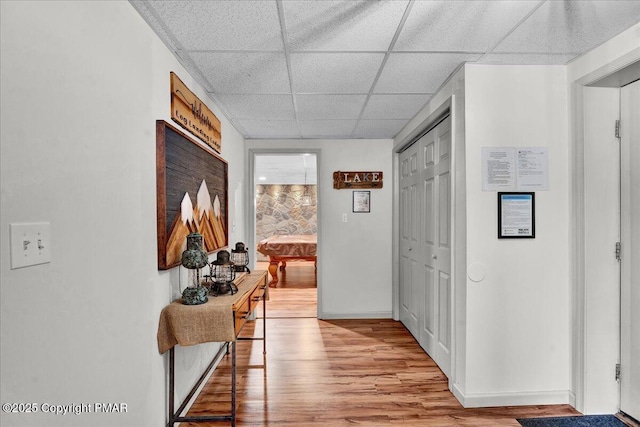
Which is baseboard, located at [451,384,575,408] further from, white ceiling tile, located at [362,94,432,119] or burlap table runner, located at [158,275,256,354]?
white ceiling tile, located at [362,94,432,119]

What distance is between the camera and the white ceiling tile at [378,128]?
3.55 m

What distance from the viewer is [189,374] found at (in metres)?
2.30

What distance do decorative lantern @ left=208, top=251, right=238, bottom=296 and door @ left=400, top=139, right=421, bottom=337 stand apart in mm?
1953

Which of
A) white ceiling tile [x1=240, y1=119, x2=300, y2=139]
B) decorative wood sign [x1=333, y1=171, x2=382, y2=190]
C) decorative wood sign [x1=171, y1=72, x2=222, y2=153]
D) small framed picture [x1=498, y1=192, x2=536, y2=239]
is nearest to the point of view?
decorative wood sign [x1=171, y1=72, x2=222, y2=153]

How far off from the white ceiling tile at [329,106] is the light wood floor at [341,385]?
2.22 m

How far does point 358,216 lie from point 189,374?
2.61 m

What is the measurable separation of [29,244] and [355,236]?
11.6 ft

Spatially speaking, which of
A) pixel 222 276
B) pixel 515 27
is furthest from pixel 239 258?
pixel 515 27

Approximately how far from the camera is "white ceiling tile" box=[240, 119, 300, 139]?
3.52m

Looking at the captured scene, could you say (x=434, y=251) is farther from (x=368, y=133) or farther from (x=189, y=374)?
(x=189, y=374)

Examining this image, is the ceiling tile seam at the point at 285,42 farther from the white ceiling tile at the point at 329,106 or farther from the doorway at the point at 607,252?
the doorway at the point at 607,252

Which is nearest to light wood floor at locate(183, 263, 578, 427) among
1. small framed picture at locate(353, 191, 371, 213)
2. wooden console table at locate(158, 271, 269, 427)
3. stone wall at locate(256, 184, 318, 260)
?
wooden console table at locate(158, 271, 269, 427)

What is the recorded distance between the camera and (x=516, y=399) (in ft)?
7.55

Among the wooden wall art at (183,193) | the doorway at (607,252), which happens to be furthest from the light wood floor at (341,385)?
the wooden wall art at (183,193)
